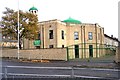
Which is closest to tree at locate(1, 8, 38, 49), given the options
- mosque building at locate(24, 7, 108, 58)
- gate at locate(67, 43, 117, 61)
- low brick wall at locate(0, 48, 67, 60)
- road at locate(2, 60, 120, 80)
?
low brick wall at locate(0, 48, 67, 60)

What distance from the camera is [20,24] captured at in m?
43.6

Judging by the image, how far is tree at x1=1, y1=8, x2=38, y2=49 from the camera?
43.5 m

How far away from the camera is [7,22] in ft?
142

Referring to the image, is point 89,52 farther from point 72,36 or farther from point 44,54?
point 44,54

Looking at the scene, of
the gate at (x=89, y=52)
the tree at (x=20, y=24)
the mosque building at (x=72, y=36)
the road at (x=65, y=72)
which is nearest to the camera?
the road at (x=65, y=72)

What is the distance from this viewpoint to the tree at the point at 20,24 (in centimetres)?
4347

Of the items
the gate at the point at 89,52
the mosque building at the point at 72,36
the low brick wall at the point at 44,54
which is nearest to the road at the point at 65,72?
the low brick wall at the point at 44,54

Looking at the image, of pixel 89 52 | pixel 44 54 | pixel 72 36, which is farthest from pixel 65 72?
pixel 72 36

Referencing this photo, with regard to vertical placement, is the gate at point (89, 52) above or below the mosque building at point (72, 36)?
below

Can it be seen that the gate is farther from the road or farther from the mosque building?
the road

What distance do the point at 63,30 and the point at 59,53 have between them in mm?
15676

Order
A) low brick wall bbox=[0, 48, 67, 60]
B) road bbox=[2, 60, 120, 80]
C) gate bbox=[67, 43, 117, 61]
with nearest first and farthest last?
road bbox=[2, 60, 120, 80] < low brick wall bbox=[0, 48, 67, 60] < gate bbox=[67, 43, 117, 61]

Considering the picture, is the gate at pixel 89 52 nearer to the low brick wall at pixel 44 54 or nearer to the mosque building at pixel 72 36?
the mosque building at pixel 72 36

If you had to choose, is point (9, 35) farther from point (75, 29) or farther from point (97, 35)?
point (97, 35)
